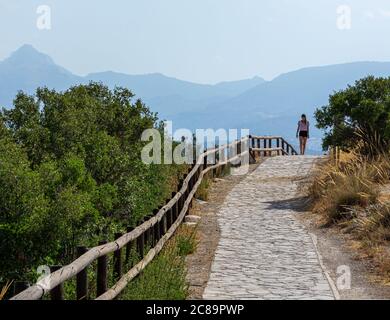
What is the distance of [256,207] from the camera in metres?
17.4

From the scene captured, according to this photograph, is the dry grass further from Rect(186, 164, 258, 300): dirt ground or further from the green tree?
Rect(186, 164, 258, 300): dirt ground

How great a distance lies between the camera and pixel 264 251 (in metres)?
12.1

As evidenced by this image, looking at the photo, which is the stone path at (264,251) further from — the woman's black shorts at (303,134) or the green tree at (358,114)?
the woman's black shorts at (303,134)

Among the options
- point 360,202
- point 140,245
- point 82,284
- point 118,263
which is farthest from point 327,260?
point 82,284

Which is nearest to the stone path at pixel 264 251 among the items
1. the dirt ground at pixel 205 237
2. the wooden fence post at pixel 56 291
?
the dirt ground at pixel 205 237

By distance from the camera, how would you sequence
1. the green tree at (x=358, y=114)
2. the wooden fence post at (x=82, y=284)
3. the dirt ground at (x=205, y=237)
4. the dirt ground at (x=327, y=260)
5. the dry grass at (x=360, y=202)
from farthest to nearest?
the green tree at (x=358, y=114), the dry grass at (x=360, y=202), the dirt ground at (x=205, y=237), the dirt ground at (x=327, y=260), the wooden fence post at (x=82, y=284)

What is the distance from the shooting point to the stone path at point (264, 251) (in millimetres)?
9336

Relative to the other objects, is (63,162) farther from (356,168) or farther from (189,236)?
(356,168)

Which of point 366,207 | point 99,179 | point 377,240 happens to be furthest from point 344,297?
point 99,179

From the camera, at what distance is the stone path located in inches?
368

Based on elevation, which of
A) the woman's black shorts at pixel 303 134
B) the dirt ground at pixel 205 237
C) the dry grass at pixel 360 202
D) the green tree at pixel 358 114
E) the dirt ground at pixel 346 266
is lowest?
the dirt ground at pixel 346 266

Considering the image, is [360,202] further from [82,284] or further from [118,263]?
[82,284]

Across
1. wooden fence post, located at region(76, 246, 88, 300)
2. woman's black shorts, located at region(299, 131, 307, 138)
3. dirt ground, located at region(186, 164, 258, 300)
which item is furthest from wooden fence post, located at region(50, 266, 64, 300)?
woman's black shorts, located at region(299, 131, 307, 138)

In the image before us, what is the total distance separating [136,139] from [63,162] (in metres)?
6.26
